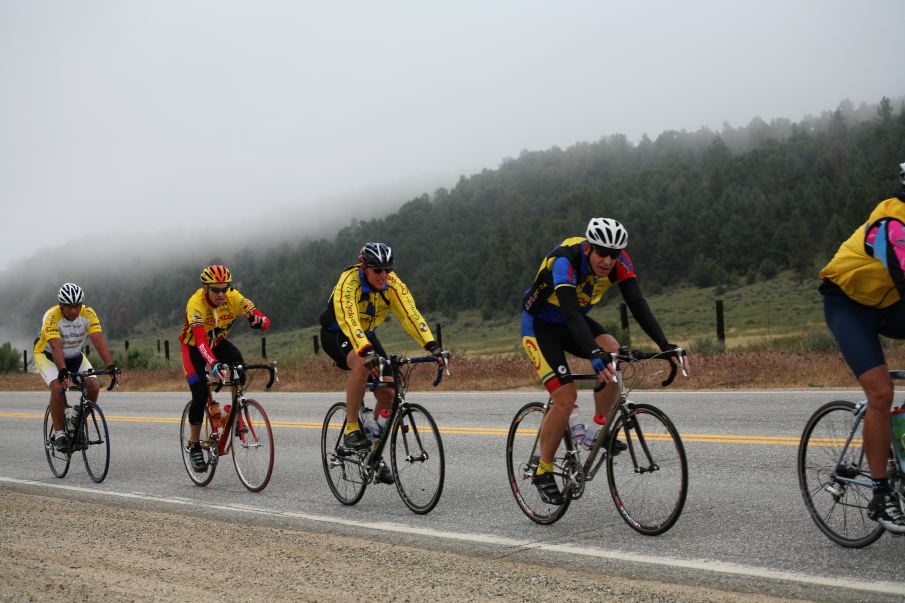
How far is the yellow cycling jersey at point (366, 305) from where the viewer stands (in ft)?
24.9

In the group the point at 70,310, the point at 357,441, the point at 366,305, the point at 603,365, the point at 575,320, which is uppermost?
the point at 70,310

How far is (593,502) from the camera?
731 centimetres

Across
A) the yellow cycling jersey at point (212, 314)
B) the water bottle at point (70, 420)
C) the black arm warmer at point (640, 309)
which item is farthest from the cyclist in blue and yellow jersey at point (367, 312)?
the water bottle at point (70, 420)

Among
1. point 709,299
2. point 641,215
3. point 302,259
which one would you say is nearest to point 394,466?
point 709,299

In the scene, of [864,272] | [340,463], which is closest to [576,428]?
[864,272]

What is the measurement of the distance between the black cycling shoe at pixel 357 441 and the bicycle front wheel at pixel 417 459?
0.98 ft

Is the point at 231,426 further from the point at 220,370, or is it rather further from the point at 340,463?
the point at 340,463

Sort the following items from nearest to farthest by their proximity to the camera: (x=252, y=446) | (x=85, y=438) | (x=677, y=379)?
(x=252, y=446), (x=85, y=438), (x=677, y=379)

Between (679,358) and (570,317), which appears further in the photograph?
(570,317)

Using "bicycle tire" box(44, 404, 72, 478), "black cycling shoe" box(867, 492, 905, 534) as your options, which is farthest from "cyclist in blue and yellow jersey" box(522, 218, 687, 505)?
"bicycle tire" box(44, 404, 72, 478)

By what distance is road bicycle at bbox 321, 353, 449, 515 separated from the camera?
7.38 metres

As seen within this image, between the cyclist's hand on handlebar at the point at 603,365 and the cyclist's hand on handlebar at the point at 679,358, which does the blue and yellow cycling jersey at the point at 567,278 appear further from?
the cyclist's hand on handlebar at the point at 679,358

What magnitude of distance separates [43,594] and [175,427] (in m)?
10.1

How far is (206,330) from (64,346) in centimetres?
253
